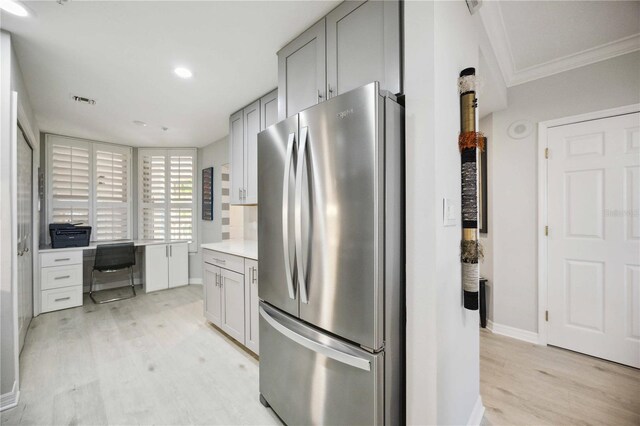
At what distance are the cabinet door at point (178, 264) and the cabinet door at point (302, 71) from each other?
3.70 m

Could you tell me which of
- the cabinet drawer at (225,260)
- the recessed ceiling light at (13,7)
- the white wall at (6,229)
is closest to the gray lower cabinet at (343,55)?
the cabinet drawer at (225,260)

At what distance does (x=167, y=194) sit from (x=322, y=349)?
4650mm

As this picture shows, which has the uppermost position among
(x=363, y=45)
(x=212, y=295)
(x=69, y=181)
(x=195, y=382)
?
(x=363, y=45)

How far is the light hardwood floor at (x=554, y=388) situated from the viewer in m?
1.69

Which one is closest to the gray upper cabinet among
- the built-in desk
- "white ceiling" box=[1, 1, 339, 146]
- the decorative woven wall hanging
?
"white ceiling" box=[1, 1, 339, 146]

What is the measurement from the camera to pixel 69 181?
4.14m

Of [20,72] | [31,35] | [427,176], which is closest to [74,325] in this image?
[20,72]

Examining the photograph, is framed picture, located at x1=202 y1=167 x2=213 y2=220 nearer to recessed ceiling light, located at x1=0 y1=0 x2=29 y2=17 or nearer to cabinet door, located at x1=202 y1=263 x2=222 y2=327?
cabinet door, located at x1=202 y1=263 x2=222 y2=327

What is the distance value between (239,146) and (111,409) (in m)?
2.55

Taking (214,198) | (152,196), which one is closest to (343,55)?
(214,198)

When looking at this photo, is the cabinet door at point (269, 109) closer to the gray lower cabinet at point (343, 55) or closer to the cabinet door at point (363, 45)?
the gray lower cabinet at point (343, 55)

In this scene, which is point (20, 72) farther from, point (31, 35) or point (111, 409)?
point (111, 409)

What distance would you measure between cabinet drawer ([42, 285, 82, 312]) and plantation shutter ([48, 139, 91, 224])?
1.15m

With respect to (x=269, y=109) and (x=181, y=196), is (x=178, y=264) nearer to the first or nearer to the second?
(x=181, y=196)
